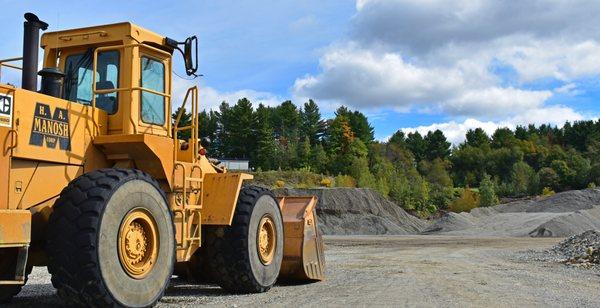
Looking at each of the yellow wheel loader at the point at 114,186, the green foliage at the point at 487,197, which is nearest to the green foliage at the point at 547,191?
the green foliage at the point at 487,197

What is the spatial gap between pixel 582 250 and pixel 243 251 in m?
12.5

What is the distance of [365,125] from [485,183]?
35866mm

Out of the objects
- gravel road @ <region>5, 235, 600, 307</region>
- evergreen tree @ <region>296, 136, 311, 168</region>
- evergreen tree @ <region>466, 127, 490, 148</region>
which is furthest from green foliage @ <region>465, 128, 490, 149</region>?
gravel road @ <region>5, 235, 600, 307</region>

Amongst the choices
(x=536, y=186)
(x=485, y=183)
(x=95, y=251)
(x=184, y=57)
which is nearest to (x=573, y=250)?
→ (x=184, y=57)

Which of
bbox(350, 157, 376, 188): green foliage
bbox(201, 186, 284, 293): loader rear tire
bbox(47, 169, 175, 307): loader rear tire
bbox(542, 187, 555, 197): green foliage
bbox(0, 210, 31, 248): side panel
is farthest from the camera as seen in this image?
bbox(542, 187, 555, 197): green foliage

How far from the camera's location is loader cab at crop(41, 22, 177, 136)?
7.08 meters

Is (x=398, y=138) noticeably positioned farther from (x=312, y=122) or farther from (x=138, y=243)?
(x=138, y=243)

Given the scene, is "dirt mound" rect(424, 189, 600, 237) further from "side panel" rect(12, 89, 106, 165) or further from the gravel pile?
"side panel" rect(12, 89, 106, 165)

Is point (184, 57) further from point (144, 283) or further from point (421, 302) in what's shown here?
point (421, 302)

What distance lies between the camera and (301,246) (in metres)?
9.91

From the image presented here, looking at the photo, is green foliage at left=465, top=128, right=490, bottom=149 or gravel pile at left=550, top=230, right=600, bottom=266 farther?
green foliage at left=465, top=128, right=490, bottom=149

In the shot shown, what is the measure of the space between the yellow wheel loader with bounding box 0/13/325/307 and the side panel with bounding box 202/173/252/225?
1 cm

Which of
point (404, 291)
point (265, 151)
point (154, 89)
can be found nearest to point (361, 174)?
point (265, 151)

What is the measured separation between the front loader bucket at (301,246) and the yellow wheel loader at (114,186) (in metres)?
0.54
